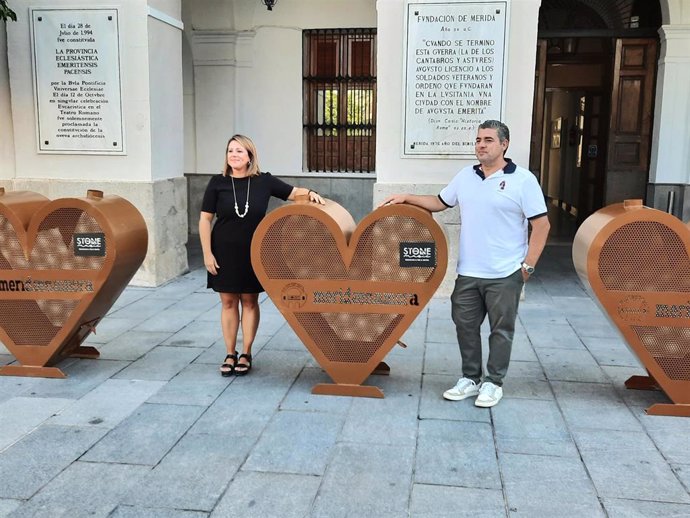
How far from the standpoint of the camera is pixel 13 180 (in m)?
7.49

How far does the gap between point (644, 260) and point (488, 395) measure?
1.21 metres

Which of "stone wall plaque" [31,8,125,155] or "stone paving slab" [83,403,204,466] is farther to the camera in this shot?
"stone wall plaque" [31,8,125,155]

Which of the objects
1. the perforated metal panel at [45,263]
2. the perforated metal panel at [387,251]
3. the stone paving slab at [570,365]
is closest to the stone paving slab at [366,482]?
the perforated metal panel at [387,251]

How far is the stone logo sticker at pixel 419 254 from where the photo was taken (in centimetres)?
399

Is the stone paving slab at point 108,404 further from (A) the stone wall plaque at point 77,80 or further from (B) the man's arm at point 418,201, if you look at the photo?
(A) the stone wall plaque at point 77,80

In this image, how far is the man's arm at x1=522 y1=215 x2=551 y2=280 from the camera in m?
3.82

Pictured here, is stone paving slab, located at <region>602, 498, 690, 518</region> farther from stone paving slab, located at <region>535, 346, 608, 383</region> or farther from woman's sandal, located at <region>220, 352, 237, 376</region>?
woman's sandal, located at <region>220, 352, 237, 376</region>

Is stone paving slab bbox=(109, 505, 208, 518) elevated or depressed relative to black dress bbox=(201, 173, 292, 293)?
depressed

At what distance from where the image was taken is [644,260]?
3875mm

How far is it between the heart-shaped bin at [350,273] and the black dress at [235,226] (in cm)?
29

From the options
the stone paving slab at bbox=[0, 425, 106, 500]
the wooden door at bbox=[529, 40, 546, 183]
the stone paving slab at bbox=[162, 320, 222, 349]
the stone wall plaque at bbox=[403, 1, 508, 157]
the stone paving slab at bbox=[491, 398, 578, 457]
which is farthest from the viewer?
the wooden door at bbox=[529, 40, 546, 183]

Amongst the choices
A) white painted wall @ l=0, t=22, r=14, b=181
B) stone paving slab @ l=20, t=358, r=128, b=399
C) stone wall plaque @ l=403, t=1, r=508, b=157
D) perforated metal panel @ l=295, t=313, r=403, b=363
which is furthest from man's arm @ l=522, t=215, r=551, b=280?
white painted wall @ l=0, t=22, r=14, b=181

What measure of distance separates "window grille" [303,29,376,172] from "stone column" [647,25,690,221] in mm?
4077

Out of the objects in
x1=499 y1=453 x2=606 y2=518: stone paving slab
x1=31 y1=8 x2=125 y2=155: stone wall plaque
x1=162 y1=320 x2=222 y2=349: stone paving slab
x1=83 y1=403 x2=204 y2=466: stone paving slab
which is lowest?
x1=162 y1=320 x2=222 y2=349: stone paving slab
